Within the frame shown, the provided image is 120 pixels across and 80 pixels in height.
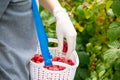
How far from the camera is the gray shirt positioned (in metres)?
1.25

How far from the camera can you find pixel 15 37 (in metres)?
1.30

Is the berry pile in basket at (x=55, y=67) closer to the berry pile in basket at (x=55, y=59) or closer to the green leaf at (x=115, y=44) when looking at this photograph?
the berry pile in basket at (x=55, y=59)

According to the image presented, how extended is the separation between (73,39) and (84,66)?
40.2 inches

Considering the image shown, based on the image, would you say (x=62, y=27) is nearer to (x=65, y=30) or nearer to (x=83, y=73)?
(x=65, y=30)

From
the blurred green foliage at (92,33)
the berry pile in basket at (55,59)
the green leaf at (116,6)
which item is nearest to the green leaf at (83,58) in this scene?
the blurred green foliage at (92,33)

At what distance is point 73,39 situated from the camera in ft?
4.85

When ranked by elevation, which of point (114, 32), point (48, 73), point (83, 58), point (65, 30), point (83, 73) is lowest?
→ point (83, 73)

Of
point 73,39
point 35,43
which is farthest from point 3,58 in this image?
point 73,39

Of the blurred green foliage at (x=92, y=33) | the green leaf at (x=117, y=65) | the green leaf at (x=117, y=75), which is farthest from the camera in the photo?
the blurred green foliage at (x=92, y=33)

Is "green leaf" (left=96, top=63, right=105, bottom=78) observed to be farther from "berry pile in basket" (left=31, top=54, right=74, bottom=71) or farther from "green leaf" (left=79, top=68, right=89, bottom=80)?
"berry pile in basket" (left=31, top=54, right=74, bottom=71)

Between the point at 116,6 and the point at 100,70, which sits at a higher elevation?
the point at 116,6

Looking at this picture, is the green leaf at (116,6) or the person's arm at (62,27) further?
the green leaf at (116,6)

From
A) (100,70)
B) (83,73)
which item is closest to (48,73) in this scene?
(100,70)

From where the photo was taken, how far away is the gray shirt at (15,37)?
1.25 m
